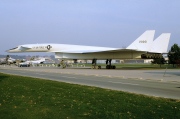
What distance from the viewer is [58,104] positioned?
7855 millimetres

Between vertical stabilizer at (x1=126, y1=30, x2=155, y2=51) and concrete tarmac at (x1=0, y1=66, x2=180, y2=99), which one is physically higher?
vertical stabilizer at (x1=126, y1=30, x2=155, y2=51)

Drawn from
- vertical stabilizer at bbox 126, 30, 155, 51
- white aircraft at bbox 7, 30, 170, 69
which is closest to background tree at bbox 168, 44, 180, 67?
white aircraft at bbox 7, 30, 170, 69

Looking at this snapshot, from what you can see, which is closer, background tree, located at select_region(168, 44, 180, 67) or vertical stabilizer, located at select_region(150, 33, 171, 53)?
vertical stabilizer, located at select_region(150, 33, 171, 53)

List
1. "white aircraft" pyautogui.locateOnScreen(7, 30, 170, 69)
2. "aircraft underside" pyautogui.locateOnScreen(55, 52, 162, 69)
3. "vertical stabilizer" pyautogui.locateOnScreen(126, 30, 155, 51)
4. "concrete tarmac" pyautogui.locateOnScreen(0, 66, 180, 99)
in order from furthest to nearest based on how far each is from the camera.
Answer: "vertical stabilizer" pyautogui.locateOnScreen(126, 30, 155, 51)
"white aircraft" pyautogui.locateOnScreen(7, 30, 170, 69)
"aircraft underside" pyautogui.locateOnScreen(55, 52, 162, 69)
"concrete tarmac" pyautogui.locateOnScreen(0, 66, 180, 99)

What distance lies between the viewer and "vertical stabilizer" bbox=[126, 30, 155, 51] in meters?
42.4

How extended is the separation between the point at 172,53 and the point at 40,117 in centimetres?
4891

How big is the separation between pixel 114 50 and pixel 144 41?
20.6 ft

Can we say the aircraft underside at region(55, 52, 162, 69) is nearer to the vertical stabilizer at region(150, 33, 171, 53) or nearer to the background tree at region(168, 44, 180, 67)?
the vertical stabilizer at region(150, 33, 171, 53)

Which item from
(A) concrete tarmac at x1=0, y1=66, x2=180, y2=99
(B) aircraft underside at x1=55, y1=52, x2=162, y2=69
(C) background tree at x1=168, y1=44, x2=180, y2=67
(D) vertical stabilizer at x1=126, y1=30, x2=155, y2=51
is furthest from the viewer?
(C) background tree at x1=168, y1=44, x2=180, y2=67

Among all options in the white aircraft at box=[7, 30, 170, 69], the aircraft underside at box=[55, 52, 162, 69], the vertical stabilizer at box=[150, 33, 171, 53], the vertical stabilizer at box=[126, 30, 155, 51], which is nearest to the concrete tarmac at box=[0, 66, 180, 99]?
the aircraft underside at box=[55, 52, 162, 69]

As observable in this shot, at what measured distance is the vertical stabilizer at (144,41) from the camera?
42.4m

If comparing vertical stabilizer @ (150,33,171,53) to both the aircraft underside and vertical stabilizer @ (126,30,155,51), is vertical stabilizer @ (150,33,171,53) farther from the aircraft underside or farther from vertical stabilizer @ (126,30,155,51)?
vertical stabilizer @ (126,30,155,51)

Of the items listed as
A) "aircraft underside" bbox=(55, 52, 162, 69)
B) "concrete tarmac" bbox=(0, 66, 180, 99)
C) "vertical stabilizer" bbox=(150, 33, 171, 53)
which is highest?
"vertical stabilizer" bbox=(150, 33, 171, 53)

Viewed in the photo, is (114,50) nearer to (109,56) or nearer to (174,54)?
(109,56)
